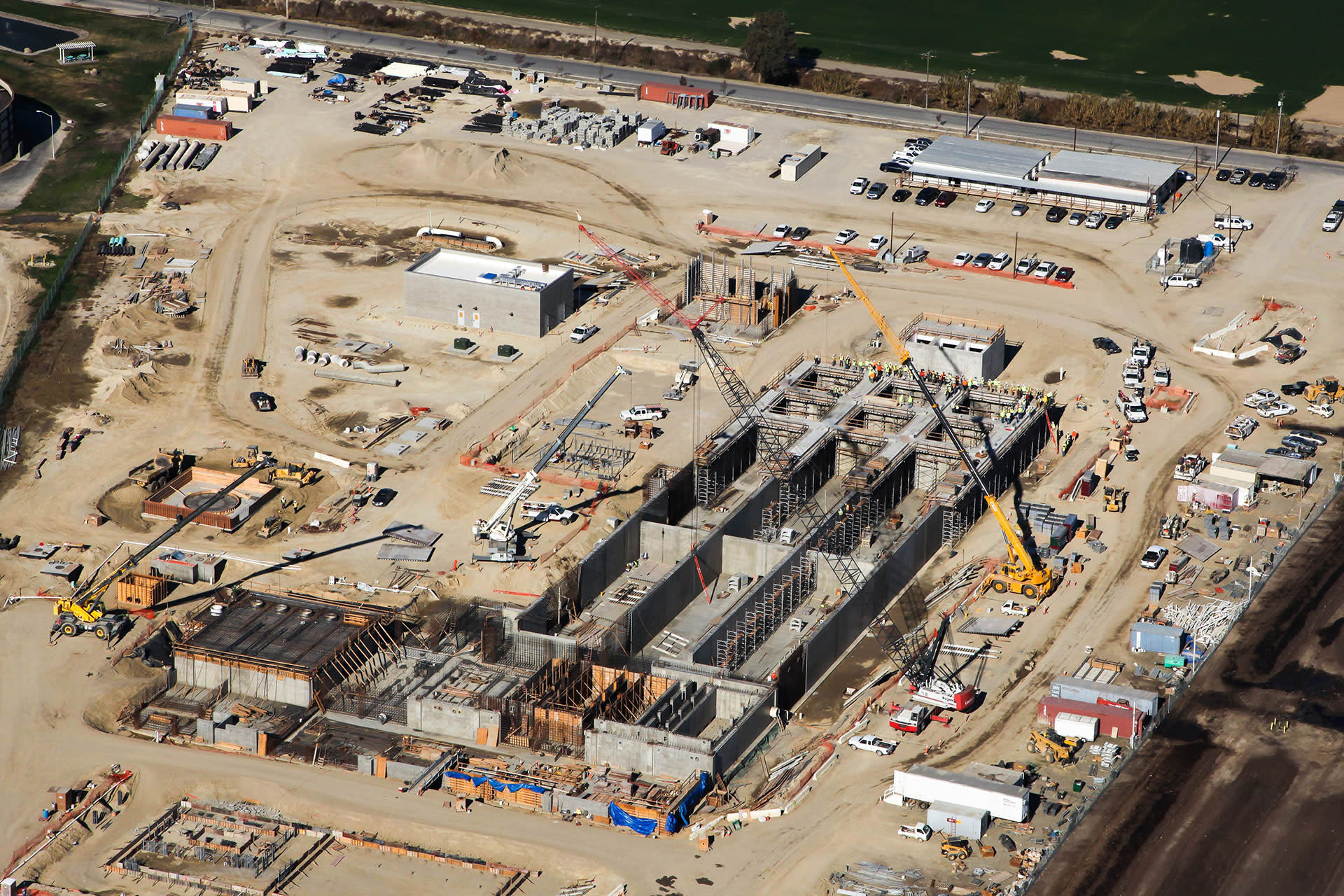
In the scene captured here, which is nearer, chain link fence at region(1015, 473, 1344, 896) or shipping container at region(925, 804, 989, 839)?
chain link fence at region(1015, 473, 1344, 896)

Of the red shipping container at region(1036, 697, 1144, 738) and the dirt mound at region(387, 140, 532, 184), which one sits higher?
the dirt mound at region(387, 140, 532, 184)

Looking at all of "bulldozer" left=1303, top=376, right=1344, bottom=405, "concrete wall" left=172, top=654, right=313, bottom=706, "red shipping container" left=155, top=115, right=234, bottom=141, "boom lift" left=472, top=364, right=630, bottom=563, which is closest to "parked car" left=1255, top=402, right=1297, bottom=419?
"bulldozer" left=1303, top=376, right=1344, bottom=405

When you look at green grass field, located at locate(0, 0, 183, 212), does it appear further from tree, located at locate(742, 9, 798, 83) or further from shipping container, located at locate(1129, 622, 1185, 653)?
shipping container, located at locate(1129, 622, 1185, 653)

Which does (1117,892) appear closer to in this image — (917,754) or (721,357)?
(917,754)

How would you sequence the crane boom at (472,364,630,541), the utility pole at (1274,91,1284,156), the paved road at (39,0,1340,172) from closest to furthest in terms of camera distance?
the crane boom at (472,364,630,541) → the paved road at (39,0,1340,172) → the utility pole at (1274,91,1284,156)

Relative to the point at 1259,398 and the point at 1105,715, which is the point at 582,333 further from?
the point at 1105,715

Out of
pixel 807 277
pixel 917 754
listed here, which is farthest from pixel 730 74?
pixel 917 754

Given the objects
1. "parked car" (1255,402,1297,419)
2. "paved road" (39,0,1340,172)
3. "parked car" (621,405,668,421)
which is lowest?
"parked car" (621,405,668,421)

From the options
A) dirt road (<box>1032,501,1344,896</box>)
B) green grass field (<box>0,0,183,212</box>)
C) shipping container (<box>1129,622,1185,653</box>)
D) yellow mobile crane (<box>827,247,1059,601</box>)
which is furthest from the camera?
green grass field (<box>0,0,183,212</box>)
